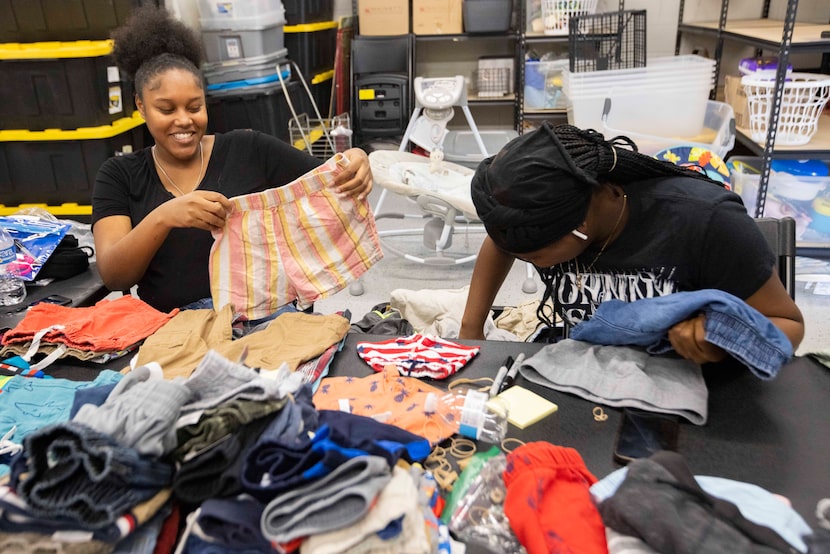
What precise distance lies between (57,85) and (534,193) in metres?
3.58

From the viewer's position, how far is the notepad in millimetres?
1098

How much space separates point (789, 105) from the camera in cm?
308

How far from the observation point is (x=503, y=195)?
1.20 metres

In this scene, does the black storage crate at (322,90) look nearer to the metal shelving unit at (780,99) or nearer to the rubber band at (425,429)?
the metal shelving unit at (780,99)

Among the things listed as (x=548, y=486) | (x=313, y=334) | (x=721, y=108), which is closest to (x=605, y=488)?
(x=548, y=486)

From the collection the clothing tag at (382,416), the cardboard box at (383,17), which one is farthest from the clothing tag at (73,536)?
the cardboard box at (383,17)

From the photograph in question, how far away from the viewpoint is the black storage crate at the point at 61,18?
11.9ft

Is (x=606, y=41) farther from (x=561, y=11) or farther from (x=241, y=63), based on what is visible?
(x=241, y=63)

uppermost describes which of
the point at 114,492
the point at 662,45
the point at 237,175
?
the point at 662,45

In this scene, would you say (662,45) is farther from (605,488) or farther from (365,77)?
(605,488)

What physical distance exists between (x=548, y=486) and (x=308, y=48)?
4.85 m

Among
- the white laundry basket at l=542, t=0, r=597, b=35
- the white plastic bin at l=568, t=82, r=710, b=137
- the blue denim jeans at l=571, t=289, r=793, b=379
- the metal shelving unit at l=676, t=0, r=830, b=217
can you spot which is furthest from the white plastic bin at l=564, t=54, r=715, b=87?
the blue denim jeans at l=571, t=289, r=793, b=379

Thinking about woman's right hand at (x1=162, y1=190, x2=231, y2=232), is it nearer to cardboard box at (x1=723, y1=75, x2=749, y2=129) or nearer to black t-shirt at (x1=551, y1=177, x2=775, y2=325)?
black t-shirt at (x1=551, y1=177, x2=775, y2=325)

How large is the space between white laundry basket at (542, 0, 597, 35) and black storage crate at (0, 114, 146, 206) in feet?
10.3
